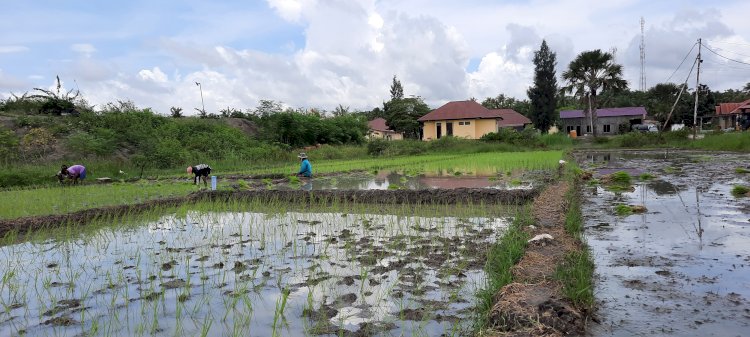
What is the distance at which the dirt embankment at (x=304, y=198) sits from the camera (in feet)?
23.6

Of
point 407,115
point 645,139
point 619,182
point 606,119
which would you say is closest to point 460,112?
point 407,115

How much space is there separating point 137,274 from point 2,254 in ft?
8.01

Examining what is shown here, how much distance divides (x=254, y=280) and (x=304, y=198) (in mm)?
5023

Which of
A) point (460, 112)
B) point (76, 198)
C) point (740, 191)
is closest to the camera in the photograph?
point (740, 191)

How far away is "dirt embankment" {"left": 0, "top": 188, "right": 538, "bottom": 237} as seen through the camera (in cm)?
721

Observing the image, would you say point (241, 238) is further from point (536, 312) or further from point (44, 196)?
point (44, 196)

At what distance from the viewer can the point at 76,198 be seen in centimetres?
973

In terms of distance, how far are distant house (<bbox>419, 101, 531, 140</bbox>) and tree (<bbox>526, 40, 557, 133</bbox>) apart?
9128 millimetres

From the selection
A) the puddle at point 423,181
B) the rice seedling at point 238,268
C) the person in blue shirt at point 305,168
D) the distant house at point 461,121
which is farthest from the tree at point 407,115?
the rice seedling at point 238,268

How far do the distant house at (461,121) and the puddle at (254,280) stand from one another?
2573 centimetres

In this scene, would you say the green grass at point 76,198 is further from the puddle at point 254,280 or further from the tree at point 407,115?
the tree at point 407,115

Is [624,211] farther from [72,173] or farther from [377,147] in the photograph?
[377,147]

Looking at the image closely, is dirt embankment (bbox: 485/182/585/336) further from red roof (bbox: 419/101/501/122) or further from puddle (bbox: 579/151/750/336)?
red roof (bbox: 419/101/501/122)

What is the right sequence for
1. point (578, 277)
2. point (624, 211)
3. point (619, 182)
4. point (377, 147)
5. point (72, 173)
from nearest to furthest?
point (578, 277) → point (624, 211) → point (619, 182) → point (72, 173) → point (377, 147)
